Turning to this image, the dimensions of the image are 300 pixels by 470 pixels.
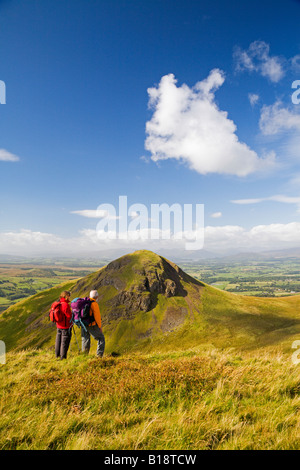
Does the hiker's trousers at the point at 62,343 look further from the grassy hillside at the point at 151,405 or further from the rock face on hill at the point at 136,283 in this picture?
the rock face on hill at the point at 136,283

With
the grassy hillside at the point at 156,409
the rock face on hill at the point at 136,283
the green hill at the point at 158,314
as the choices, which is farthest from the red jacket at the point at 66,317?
the rock face on hill at the point at 136,283

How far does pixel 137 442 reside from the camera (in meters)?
3.15

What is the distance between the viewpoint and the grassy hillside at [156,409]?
3303mm

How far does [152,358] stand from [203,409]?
5544mm

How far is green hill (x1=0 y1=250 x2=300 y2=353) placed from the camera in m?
76.6

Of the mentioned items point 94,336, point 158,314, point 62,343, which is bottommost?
point 158,314

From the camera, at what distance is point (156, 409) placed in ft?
14.1

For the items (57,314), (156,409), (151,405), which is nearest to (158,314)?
(57,314)

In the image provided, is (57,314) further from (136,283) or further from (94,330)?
(136,283)

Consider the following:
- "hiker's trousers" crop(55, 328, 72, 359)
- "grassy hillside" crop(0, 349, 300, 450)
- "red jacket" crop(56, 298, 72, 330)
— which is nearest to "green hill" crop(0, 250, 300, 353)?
"hiker's trousers" crop(55, 328, 72, 359)

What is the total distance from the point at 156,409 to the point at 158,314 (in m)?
98.2

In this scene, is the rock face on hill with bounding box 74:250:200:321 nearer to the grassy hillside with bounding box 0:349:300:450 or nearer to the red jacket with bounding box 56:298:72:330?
the red jacket with bounding box 56:298:72:330

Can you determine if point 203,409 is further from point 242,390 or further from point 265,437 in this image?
point 242,390
